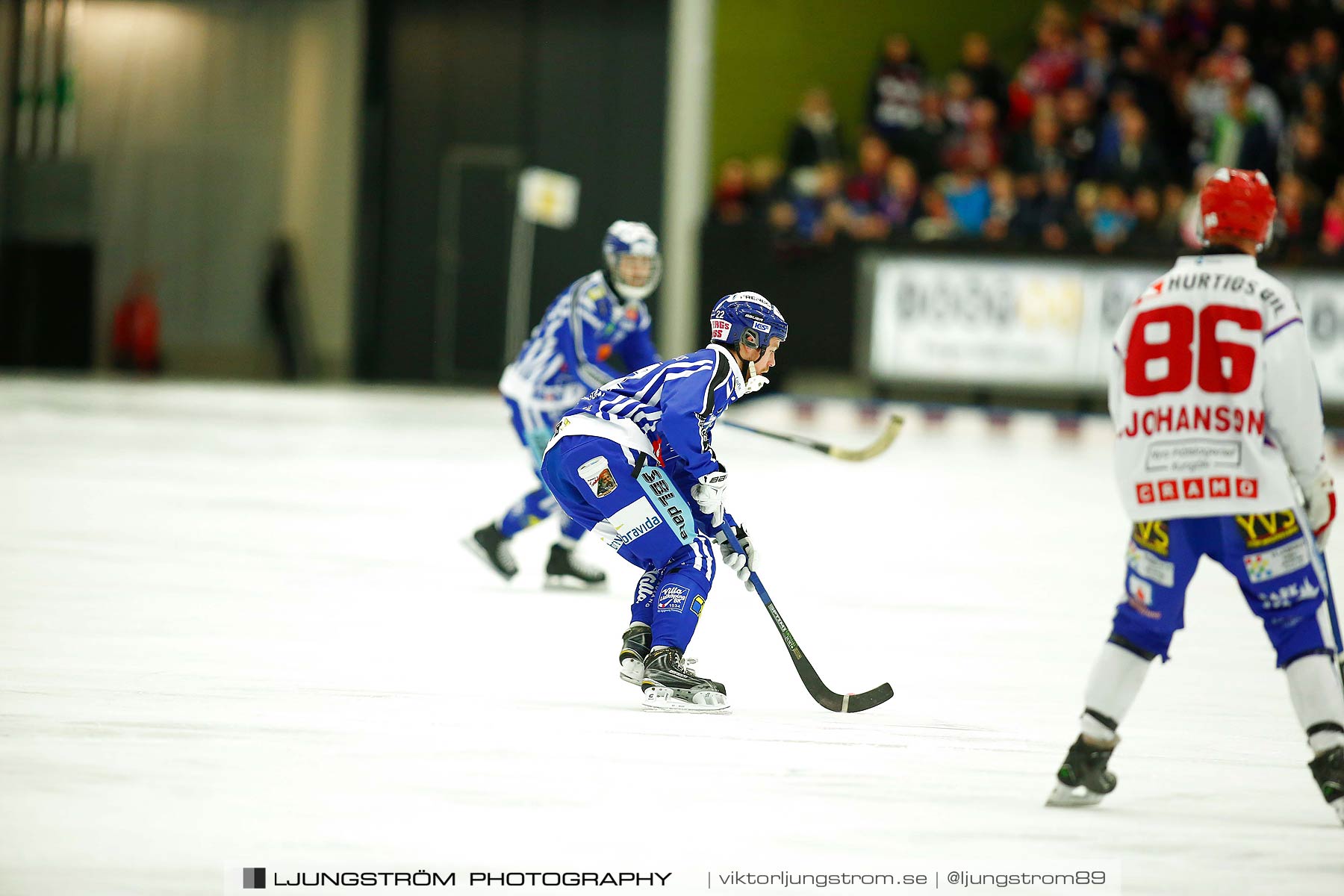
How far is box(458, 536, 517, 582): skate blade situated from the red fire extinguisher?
1470 centimetres

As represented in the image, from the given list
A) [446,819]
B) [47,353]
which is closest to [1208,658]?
[446,819]

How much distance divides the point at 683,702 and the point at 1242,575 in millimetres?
1685

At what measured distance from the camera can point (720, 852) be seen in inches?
135

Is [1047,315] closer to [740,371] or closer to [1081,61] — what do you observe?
[1081,61]

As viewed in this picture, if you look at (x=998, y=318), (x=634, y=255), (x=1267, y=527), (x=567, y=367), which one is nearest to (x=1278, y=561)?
(x=1267, y=527)

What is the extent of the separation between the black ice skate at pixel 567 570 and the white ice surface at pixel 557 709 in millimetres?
141

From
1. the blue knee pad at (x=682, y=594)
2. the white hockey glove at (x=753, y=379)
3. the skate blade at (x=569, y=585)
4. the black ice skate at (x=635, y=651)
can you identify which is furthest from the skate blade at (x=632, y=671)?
the skate blade at (x=569, y=585)

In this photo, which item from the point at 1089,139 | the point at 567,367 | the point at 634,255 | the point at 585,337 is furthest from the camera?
the point at 1089,139

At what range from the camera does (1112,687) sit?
3.84 metres

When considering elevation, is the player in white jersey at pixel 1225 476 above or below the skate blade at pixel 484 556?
above

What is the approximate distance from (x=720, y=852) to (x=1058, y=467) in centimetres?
939

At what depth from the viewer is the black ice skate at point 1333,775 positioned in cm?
368

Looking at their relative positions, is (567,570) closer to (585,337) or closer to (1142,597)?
(585,337)

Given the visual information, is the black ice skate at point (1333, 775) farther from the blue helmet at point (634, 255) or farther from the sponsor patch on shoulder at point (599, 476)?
the blue helmet at point (634, 255)
